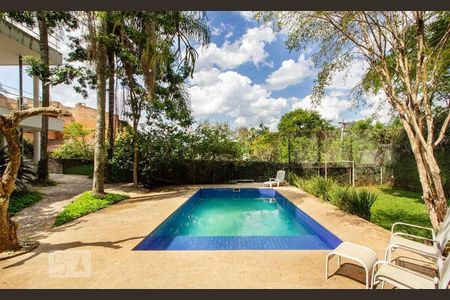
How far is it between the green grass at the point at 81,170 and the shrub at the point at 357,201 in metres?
14.3

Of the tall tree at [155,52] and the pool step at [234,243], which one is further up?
the tall tree at [155,52]

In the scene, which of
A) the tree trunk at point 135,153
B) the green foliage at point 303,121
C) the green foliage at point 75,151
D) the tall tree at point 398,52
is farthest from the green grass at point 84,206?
the green foliage at point 303,121

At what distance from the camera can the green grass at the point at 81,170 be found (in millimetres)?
15950

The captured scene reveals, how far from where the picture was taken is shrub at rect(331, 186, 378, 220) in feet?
21.2

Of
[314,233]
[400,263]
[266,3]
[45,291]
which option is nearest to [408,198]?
[314,233]

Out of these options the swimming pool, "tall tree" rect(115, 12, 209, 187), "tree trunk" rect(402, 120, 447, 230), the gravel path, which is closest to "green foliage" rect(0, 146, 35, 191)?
the gravel path

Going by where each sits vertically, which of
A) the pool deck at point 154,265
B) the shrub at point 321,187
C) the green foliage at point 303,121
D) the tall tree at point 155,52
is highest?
the green foliage at point 303,121

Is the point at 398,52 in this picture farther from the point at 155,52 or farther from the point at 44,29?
the point at 44,29

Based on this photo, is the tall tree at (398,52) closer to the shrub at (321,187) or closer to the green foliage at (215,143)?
the shrub at (321,187)

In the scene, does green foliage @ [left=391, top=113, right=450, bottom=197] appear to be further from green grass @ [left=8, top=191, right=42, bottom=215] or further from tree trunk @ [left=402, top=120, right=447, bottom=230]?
green grass @ [left=8, top=191, right=42, bottom=215]

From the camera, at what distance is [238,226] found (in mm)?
7129
